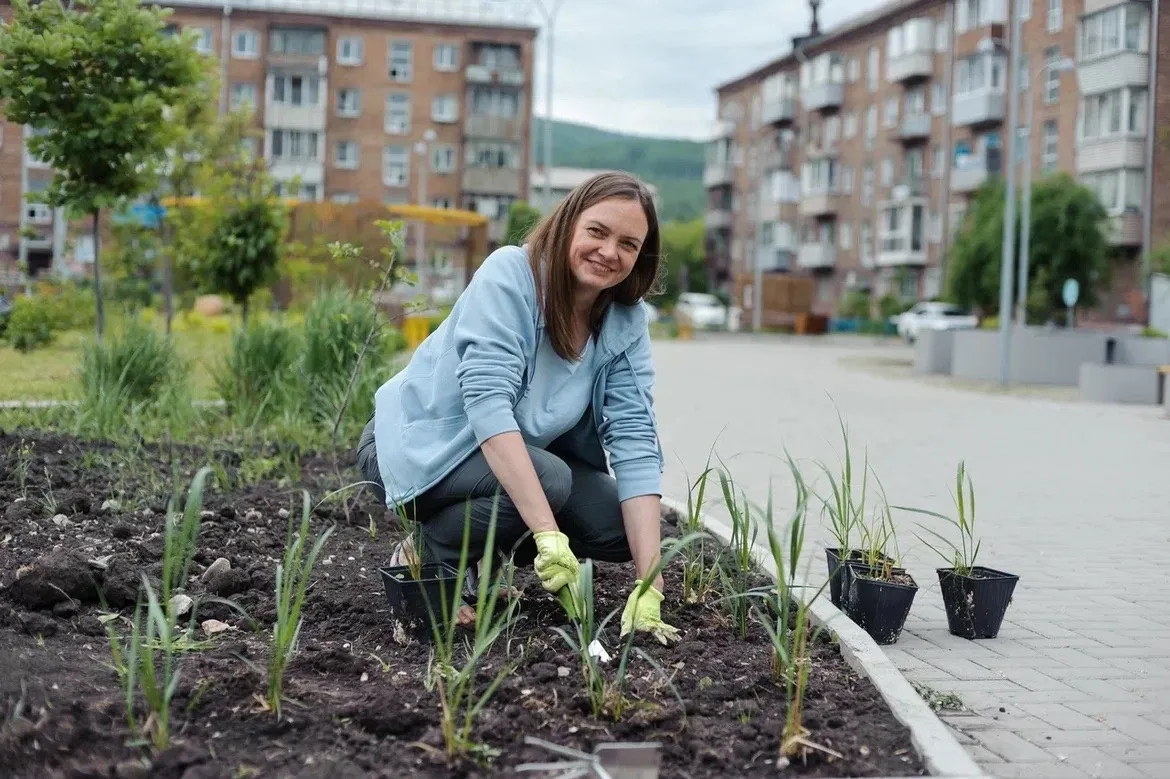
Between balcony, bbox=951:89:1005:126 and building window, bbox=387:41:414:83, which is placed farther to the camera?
building window, bbox=387:41:414:83

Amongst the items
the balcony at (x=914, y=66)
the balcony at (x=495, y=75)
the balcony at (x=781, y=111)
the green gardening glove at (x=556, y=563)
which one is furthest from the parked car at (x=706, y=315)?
the green gardening glove at (x=556, y=563)

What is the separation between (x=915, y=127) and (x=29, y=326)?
5340 cm

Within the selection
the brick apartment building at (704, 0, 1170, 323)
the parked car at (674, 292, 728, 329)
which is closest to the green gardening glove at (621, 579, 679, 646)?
the brick apartment building at (704, 0, 1170, 323)

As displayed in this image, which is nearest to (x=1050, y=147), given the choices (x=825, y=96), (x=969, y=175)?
(x=969, y=175)

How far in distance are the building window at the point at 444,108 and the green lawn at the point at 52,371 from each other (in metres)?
59.4

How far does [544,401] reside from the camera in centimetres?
421

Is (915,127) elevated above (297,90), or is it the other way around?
(297,90)

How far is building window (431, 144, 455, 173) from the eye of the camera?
70.0m

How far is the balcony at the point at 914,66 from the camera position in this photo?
194ft

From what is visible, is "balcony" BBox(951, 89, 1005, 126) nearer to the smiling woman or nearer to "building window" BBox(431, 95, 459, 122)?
"building window" BBox(431, 95, 459, 122)

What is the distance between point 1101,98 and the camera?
1855 inches

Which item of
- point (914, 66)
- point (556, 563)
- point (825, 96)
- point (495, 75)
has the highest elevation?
point (495, 75)

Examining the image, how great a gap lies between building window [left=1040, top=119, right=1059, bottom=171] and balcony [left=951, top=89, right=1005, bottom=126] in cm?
336

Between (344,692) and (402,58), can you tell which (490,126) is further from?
(344,692)
